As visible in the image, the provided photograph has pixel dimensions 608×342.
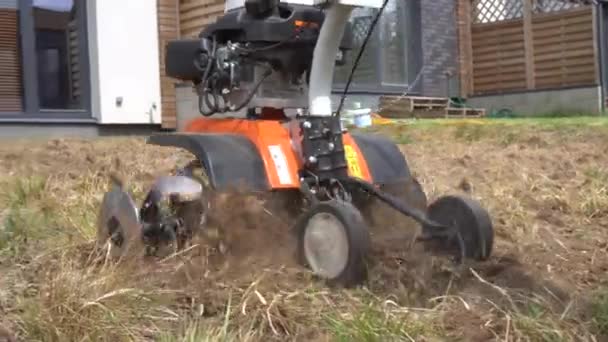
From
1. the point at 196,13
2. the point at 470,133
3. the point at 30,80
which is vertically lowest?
the point at 470,133

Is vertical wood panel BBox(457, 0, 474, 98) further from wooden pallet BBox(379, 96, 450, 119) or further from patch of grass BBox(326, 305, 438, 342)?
patch of grass BBox(326, 305, 438, 342)

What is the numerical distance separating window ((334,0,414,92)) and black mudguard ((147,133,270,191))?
899 centimetres

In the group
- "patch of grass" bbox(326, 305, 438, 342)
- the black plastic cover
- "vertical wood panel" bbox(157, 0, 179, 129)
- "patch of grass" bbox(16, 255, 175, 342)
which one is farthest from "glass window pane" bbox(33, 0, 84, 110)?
"patch of grass" bbox(326, 305, 438, 342)

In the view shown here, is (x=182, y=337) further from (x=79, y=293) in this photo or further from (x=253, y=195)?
(x=253, y=195)

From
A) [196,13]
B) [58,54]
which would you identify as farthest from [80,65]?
[196,13]

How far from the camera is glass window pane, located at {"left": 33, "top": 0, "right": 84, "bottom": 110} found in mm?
9727

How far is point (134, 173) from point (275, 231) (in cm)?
245

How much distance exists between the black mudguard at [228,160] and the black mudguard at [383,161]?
0.60m

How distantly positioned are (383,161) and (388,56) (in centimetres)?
989

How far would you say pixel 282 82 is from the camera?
416 centimetres

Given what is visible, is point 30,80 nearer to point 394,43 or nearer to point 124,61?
point 124,61

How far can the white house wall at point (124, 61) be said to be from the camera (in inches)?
384

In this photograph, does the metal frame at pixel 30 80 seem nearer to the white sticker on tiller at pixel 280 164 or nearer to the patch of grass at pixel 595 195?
the patch of grass at pixel 595 195

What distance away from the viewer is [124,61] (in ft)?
32.6
